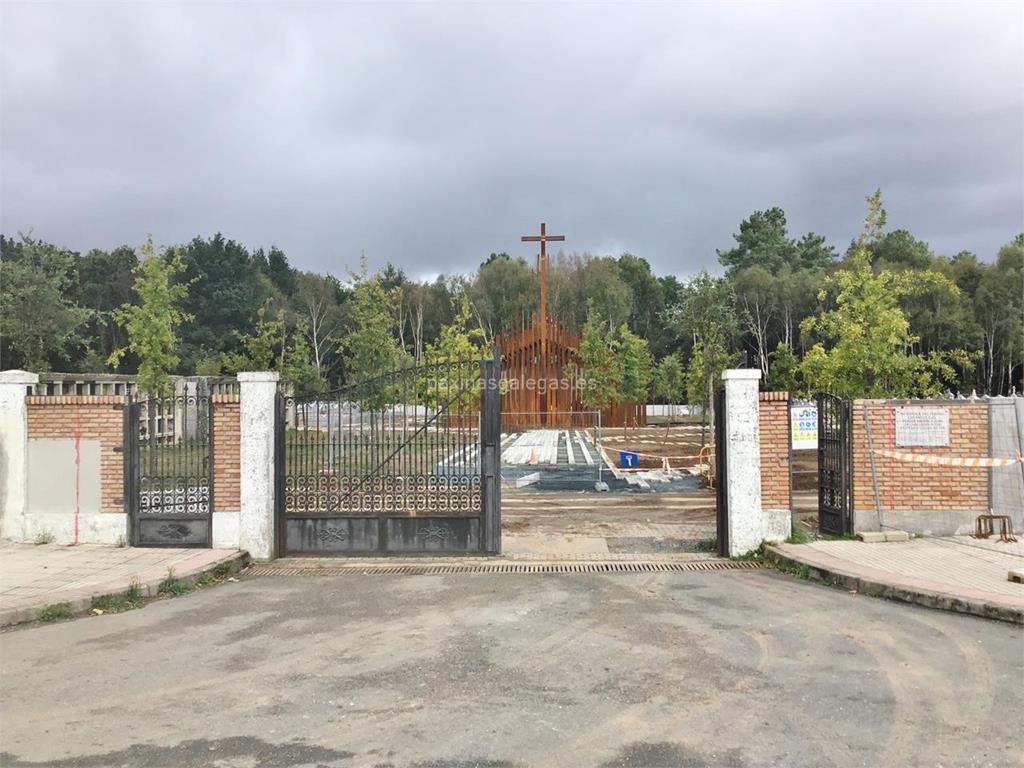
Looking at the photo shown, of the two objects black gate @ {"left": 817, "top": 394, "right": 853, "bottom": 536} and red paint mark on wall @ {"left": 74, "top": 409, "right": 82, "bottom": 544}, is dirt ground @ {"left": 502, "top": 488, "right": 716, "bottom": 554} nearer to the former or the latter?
black gate @ {"left": 817, "top": 394, "right": 853, "bottom": 536}

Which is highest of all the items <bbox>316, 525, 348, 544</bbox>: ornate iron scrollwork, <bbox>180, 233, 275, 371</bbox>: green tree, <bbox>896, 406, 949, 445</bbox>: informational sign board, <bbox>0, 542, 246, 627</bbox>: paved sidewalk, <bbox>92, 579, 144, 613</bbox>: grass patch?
<bbox>180, 233, 275, 371</bbox>: green tree

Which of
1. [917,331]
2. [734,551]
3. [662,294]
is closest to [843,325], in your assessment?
[734,551]

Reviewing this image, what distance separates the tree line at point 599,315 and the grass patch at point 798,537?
7983 millimetres

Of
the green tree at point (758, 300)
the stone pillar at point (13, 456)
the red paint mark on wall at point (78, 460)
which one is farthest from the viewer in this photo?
the green tree at point (758, 300)

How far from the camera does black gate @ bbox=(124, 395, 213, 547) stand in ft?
34.1

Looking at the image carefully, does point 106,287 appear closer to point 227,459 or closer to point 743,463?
point 227,459

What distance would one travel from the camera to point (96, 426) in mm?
10664

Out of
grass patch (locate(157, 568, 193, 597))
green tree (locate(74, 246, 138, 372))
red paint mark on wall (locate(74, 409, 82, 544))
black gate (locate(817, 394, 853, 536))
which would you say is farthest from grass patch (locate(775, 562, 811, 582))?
green tree (locate(74, 246, 138, 372))

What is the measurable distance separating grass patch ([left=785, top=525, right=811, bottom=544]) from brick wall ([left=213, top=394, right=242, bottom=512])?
746 cm

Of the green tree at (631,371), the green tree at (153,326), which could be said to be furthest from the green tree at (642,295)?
the green tree at (153,326)

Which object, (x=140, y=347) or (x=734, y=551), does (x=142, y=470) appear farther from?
(x=140, y=347)

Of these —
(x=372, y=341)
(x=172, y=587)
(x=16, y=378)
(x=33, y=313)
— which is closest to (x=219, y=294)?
(x=33, y=313)

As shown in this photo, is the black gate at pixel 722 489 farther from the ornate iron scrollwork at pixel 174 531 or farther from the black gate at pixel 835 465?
the ornate iron scrollwork at pixel 174 531

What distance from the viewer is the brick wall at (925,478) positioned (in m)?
10.8
